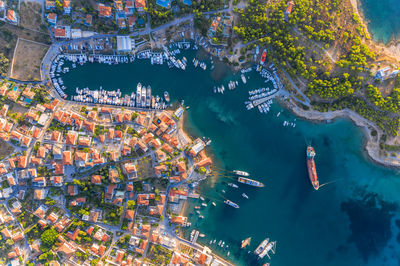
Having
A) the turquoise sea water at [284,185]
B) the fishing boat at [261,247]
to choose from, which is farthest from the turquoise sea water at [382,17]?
the fishing boat at [261,247]

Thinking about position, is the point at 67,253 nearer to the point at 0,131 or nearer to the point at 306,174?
the point at 0,131

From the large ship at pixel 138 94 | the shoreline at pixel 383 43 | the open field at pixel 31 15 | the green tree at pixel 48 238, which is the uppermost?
the shoreline at pixel 383 43

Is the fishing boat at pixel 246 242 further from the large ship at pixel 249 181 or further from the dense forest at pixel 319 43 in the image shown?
the dense forest at pixel 319 43

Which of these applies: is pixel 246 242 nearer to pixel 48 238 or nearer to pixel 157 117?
pixel 157 117

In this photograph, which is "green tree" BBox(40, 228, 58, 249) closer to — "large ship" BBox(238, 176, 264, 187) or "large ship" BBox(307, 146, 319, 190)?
"large ship" BBox(238, 176, 264, 187)

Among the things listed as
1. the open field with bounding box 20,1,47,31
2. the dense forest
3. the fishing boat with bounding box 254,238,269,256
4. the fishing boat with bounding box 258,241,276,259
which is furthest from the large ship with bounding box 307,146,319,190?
the open field with bounding box 20,1,47,31
